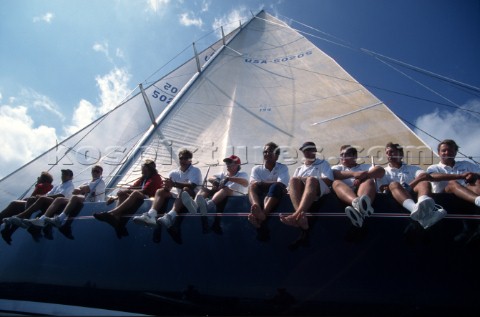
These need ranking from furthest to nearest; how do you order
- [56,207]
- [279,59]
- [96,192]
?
1. [279,59]
2. [96,192]
3. [56,207]

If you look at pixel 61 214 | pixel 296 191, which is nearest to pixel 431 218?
pixel 296 191

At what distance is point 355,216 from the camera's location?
8.36ft

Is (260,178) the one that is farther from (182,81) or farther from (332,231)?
(182,81)

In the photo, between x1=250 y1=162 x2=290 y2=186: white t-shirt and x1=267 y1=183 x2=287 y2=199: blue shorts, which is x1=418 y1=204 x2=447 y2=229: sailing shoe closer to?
x1=267 y1=183 x2=287 y2=199: blue shorts

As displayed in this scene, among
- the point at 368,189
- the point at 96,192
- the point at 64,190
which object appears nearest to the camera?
the point at 368,189

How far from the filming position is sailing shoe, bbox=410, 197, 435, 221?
2.33 m

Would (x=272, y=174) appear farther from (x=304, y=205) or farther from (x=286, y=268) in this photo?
(x=286, y=268)

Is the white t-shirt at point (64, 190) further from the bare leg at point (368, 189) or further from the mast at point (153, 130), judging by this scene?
the bare leg at point (368, 189)

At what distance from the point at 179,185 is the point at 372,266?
2263 millimetres

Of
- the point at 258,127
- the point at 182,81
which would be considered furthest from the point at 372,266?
the point at 182,81

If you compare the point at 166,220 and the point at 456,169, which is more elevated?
the point at 456,169

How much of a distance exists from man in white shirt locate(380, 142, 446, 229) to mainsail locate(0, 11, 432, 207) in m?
2.05

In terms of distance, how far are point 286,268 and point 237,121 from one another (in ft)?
15.7

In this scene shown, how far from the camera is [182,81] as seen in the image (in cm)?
900
